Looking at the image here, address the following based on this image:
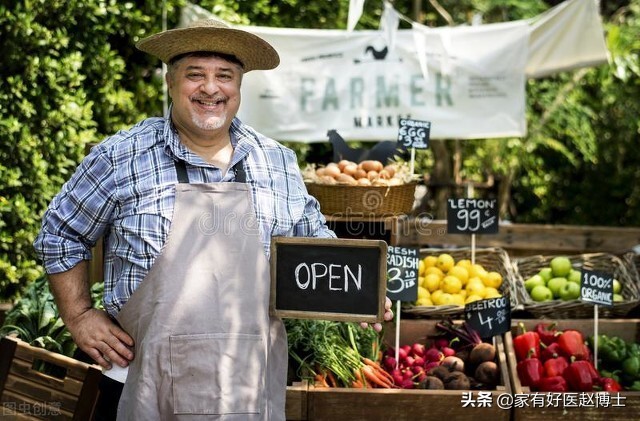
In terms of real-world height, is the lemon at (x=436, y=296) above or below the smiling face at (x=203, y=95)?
below

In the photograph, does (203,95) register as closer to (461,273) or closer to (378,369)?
(378,369)

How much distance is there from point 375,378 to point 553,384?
0.76 meters

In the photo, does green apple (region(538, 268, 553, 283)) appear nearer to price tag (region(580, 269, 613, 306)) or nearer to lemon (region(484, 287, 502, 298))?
lemon (region(484, 287, 502, 298))

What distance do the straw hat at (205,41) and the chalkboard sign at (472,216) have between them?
2.06 metres

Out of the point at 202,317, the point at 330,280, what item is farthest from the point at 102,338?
the point at 330,280

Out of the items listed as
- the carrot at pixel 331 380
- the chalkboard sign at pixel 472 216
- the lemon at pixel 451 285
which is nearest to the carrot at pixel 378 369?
the carrot at pixel 331 380

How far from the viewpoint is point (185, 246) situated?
238cm

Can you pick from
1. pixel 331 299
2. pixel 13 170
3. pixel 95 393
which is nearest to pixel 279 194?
pixel 331 299

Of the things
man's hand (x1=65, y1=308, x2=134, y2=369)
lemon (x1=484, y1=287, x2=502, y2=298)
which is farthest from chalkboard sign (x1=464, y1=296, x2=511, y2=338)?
man's hand (x1=65, y1=308, x2=134, y2=369)

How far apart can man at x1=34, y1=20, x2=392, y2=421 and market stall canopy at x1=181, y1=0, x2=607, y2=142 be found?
307cm

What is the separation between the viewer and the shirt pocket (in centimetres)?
238

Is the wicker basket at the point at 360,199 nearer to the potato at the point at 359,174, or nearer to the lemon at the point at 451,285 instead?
the potato at the point at 359,174

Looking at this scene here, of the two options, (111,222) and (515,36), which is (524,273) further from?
(111,222)

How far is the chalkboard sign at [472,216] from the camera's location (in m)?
4.45
